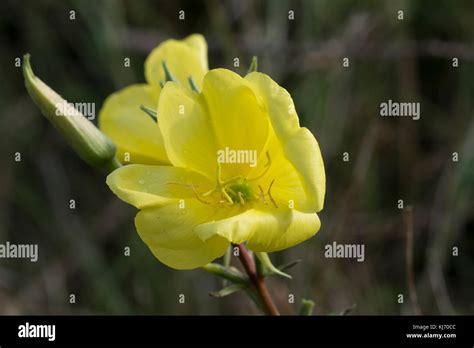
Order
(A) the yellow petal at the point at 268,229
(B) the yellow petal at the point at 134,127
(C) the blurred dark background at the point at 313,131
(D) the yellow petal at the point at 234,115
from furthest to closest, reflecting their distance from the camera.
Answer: (C) the blurred dark background at the point at 313,131
(B) the yellow petal at the point at 134,127
(D) the yellow petal at the point at 234,115
(A) the yellow petal at the point at 268,229

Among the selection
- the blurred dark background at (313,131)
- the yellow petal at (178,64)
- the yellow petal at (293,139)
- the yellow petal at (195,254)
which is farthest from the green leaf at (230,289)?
the blurred dark background at (313,131)

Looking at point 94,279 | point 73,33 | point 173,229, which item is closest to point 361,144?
point 94,279

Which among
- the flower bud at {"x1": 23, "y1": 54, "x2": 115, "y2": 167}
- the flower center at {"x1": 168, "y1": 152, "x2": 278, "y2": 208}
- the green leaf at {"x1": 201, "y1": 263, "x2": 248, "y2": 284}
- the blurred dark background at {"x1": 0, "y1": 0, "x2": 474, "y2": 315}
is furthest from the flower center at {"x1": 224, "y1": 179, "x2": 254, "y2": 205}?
the blurred dark background at {"x1": 0, "y1": 0, "x2": 474, "y2": 315}

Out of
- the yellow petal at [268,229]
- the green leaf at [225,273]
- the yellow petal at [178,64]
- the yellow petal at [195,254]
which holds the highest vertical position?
the yellow petal at [178,64]

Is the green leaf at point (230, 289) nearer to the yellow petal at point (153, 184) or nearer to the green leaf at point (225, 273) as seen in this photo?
the green leaf at point (225, 273)

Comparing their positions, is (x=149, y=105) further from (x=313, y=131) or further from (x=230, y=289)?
(x=313, y=131)
